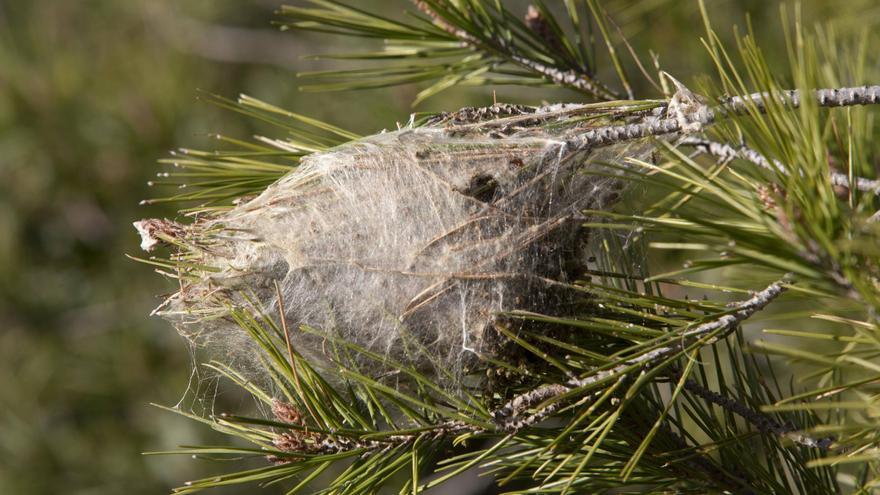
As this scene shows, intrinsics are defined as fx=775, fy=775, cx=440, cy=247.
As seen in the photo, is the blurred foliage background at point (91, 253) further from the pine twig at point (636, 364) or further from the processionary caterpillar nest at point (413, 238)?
the pine twig at point (636, 364)

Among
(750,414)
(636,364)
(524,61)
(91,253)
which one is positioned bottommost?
(750,414)

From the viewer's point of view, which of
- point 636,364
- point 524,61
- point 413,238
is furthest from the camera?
point 524,61

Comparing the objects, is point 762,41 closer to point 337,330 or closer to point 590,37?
point 590,37

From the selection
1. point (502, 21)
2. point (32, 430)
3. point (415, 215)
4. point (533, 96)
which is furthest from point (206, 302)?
point (32, 430)

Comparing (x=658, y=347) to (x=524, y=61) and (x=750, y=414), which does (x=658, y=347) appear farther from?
(x=524, y=61)

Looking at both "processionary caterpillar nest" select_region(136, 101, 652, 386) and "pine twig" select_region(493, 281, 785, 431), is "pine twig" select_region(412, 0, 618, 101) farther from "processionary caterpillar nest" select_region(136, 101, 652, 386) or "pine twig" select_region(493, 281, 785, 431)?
"pine twig" select_region(493, 281, 785, 431)

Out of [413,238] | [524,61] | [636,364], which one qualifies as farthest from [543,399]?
[524,61]
